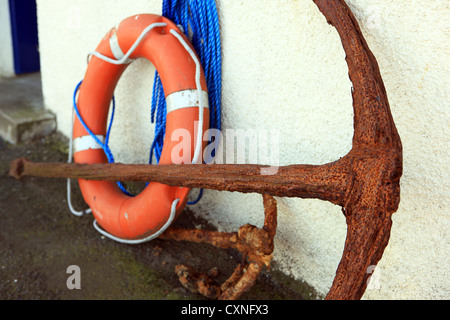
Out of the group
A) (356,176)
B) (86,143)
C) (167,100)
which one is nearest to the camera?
(356,176)

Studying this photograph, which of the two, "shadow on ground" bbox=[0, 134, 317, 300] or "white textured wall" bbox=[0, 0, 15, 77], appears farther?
"white textured wall" bbox=[0, 0, 15, 77]

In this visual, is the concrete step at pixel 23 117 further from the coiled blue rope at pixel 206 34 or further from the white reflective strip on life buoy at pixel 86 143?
the coiled blue rope at pixel 206 34

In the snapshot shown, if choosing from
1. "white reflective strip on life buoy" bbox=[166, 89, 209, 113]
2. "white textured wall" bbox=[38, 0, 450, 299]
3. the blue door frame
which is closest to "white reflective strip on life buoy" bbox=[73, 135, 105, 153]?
"white textured wall" bbox=[38, 0, 450, 299]

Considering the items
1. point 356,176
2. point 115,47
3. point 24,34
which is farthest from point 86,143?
point 24,34

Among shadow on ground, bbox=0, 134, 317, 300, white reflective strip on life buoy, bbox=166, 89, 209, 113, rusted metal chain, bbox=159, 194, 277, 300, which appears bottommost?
shadow on ground, bbox=0, 134, 317, 300

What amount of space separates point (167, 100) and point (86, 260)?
83cm

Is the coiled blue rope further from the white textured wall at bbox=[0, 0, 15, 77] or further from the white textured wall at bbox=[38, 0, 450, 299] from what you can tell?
the white textured wall at bbox=[0, 0, 15, 77]

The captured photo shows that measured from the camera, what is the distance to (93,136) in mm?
2055

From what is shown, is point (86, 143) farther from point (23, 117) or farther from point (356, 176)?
point (356, 176)

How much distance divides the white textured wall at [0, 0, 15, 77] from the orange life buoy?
239cm

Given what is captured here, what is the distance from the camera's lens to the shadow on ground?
1.75 m

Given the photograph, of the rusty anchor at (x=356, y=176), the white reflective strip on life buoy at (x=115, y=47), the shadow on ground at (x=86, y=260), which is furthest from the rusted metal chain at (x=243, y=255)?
the white reflective strip on life buoy at (x=115, y=47)

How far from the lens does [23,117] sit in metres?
3.02
